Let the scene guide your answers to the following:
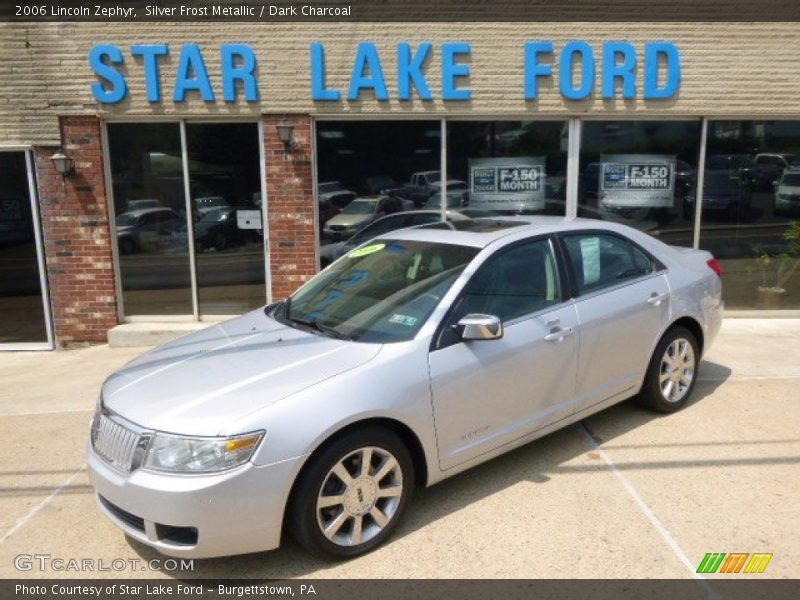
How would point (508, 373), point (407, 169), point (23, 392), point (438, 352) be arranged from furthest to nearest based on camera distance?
point (407, 169) < point (23, 392) < point (508, 373) < point (438, 352)

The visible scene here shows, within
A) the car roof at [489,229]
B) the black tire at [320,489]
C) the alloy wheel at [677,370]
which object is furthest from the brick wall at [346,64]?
the black tire at [320,489]

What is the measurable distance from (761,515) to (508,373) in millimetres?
1589

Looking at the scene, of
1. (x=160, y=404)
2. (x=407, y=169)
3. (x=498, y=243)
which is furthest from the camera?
(x=407, y=169)

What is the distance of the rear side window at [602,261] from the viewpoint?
14.4 ft

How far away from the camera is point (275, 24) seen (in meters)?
7.52

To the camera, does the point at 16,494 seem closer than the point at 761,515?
No

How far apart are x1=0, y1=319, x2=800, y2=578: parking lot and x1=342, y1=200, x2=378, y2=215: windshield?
3.89 m

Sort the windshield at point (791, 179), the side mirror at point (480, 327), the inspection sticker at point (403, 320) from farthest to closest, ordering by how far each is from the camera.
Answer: the windshield at point (791, 179) < the inspection sticker at point (403, 320) < the side mirror at point (480, 327)

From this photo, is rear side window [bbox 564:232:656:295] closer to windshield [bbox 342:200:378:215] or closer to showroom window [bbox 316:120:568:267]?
showroom window [bbox 316:120:568:267]

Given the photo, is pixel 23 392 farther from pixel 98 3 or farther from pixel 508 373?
pixel 508 373

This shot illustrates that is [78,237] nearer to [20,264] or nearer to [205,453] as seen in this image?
[20,264]

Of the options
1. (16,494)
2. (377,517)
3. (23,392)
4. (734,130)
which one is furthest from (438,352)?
(734,130)

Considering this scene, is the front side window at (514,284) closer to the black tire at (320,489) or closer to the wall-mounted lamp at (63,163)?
the black tire at (320,489)

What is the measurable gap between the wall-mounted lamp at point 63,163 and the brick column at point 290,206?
88.7 inches
